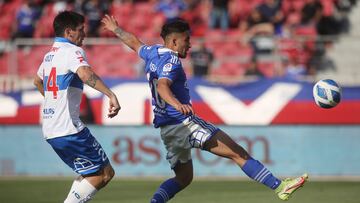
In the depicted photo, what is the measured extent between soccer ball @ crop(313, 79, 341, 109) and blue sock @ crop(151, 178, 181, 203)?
224 cm

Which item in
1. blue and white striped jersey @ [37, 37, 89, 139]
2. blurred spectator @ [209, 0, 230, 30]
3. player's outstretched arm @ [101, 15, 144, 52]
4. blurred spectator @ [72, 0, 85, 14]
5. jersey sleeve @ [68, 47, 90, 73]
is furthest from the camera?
blurred spectator @ [72, 0, 85, 14]

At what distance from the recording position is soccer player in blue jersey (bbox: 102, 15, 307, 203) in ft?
29.7

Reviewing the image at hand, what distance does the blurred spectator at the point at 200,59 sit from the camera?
17906 millimetres

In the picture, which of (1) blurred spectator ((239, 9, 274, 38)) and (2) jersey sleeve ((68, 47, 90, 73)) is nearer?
(2) jersey sleeve ((68, 47, 90, 73))

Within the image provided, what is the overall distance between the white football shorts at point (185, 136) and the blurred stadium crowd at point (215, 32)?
8418 mm

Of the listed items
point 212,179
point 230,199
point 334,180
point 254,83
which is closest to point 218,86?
point 254,83

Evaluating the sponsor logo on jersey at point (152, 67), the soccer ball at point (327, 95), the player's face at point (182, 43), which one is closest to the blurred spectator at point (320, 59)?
the soccer ball at point (327, 95)

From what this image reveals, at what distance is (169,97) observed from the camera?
8602mm

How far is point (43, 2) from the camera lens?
22.8m

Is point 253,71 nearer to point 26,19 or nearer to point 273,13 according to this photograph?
point 273,13

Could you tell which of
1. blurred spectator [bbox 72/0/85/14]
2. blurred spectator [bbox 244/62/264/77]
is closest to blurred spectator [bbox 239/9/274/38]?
blurred spectator [bbox 244/62/264/77]

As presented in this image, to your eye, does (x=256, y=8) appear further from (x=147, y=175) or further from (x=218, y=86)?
(x=147, y=175)

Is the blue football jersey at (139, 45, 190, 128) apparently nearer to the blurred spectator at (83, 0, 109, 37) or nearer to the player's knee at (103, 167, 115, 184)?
the player's knee at (103, 167, 115, 184)

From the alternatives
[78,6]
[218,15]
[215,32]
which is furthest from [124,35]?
[78,6]
